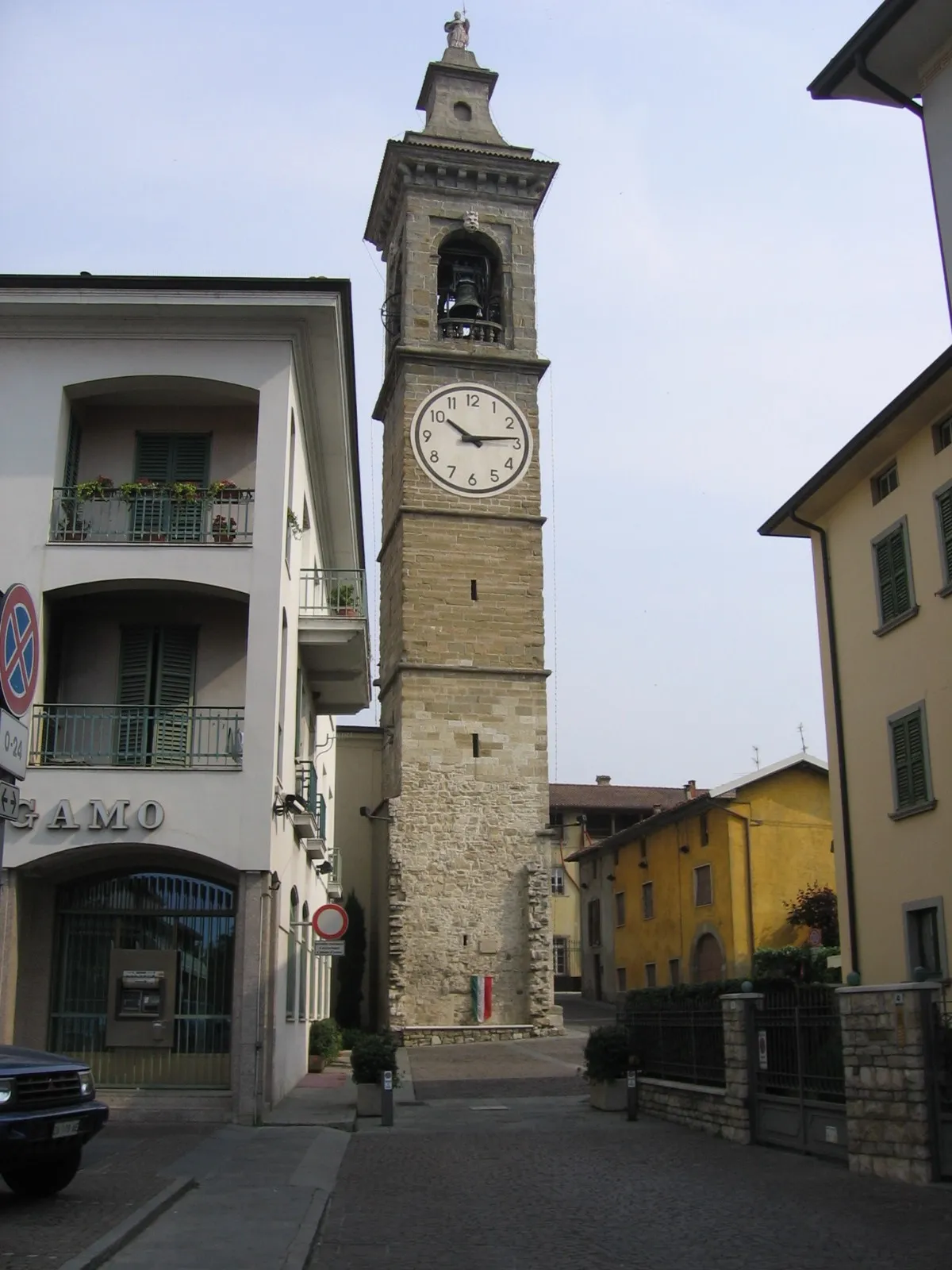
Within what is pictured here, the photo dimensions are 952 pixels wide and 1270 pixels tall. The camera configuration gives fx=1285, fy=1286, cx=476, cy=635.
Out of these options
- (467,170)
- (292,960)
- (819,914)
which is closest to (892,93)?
(292,960)

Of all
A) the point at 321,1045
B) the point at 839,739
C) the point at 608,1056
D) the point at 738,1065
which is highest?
the point at 839,739

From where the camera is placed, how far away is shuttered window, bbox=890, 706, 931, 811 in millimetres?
16969

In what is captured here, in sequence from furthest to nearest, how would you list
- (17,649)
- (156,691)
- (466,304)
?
(466,304)
(156,691)
(17,649)

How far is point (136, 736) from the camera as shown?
15773mm

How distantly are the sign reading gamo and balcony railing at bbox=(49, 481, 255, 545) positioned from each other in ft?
10.8

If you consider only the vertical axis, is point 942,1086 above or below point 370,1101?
above

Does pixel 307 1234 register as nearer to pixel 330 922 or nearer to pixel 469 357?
pixel 330 922

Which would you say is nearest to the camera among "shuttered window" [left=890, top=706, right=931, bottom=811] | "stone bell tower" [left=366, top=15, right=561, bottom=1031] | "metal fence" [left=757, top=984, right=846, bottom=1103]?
Result: "metal fence" [left=757, top=984, right=846, bottom=1103]

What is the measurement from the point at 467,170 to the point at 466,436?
8.36 meters

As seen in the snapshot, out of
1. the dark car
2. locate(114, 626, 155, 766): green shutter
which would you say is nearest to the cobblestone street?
the dark car

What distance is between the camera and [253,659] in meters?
15.2

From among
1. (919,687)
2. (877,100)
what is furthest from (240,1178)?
(919,687)

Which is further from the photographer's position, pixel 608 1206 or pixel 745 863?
pixel 745 863

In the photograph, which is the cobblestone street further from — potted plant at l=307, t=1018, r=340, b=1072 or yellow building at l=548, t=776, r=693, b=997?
yellow building at l=548, t=776, r=693, b=997
